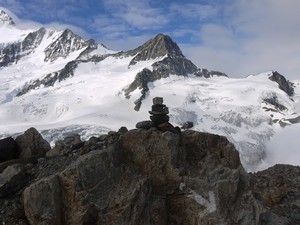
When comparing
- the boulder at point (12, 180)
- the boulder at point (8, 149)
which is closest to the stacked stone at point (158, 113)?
the boulder at point (12, 180)

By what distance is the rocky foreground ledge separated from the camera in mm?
16688

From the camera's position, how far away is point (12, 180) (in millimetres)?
17781

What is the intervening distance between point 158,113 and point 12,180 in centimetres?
720

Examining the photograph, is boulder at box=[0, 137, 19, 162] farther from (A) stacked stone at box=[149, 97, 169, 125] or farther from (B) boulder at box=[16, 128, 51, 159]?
(A) stacked stone at box=[149, 97, 169, 125]

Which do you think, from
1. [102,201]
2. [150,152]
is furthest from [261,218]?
[102,201]

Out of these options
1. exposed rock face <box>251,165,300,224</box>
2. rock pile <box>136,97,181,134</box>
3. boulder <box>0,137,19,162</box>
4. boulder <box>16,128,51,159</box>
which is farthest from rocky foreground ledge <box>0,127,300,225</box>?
exposed rock face <box>251,165,300,224</box>

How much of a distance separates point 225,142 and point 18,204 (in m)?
8.82

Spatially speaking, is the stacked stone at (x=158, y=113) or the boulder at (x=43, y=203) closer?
the boulder at (x=43, y=203)

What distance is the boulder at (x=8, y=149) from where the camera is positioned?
20.8 m

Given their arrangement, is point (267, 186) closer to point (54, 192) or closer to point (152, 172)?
point (152, 172)

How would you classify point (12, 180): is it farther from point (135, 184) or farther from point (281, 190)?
point (281, 190)

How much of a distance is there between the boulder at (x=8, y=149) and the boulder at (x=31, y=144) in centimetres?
26

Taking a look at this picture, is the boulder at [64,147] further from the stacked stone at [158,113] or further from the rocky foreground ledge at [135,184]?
the stacked stone at [158,113]

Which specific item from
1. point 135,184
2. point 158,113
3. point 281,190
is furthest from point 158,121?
point 281,190
